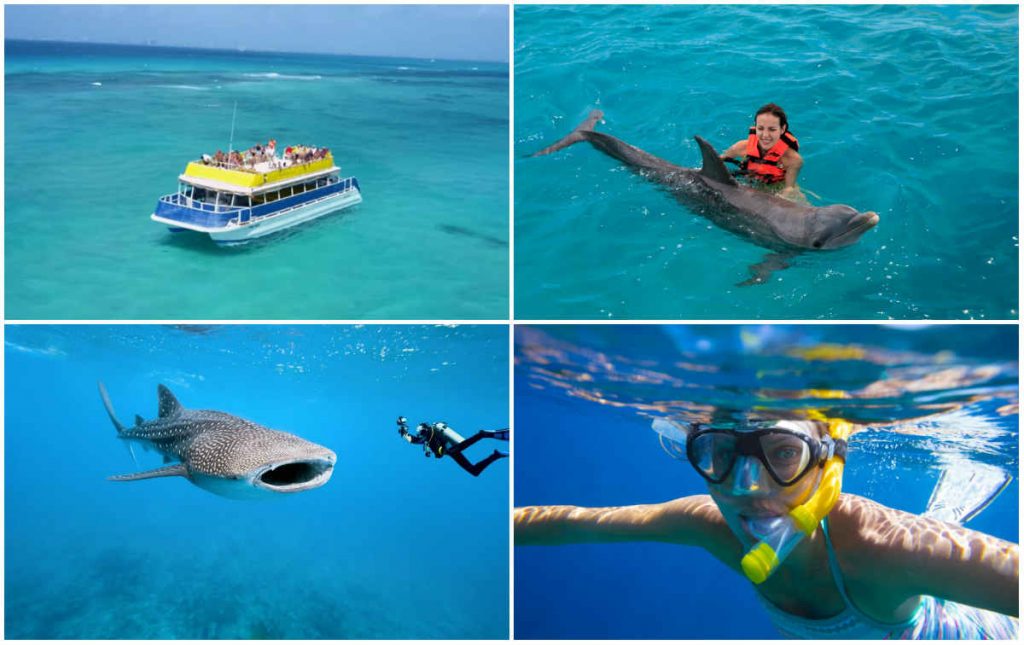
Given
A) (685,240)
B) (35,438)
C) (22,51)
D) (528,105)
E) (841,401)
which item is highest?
(22,51)

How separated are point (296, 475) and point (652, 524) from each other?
Answer: 3080mm

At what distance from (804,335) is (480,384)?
19493 mm

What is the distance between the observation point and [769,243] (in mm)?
6766

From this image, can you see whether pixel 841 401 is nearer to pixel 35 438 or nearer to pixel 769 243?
pixel 769 243

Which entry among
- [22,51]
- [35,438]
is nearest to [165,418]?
[22,51]

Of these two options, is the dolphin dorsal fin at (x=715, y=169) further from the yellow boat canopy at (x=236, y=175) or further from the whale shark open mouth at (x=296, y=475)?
the yellow boat canopy at (x=236, y=175)

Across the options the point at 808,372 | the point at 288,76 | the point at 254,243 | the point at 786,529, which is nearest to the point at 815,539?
the point at 786,529

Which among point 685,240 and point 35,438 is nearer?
point 685,240

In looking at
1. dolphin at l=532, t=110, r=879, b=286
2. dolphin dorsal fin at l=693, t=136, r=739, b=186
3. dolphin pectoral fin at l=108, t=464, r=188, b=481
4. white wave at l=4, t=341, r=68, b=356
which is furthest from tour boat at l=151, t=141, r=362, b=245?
white wave at l=4, t=341, r=68, b=356

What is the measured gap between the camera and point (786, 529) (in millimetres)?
4629

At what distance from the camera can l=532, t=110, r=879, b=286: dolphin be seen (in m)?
6.40

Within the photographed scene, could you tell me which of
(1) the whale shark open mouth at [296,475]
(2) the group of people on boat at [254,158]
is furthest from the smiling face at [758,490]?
(2) the group of people on boat at [254,158]

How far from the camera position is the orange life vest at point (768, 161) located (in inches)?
288

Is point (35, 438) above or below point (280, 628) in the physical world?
below
